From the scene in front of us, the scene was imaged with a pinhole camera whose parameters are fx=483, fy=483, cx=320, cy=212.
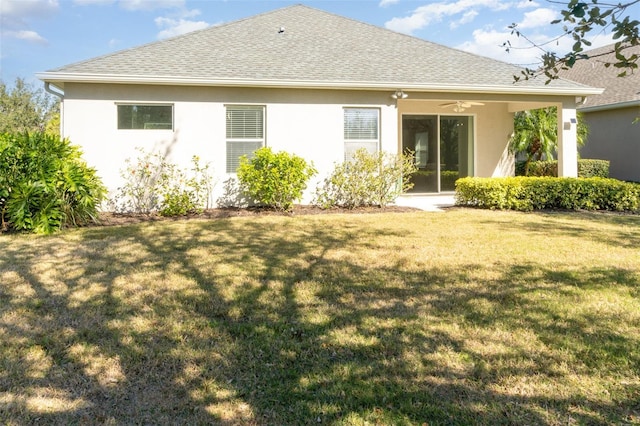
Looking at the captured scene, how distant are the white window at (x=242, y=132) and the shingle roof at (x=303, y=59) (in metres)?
0.81

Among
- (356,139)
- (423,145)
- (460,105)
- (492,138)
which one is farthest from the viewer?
(492,138)

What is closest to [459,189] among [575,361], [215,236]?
[215,236]

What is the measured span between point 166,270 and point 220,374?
279 centimetres

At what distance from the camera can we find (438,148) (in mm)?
14453

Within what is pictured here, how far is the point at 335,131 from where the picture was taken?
37.9ft

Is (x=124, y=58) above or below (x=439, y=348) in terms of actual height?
above

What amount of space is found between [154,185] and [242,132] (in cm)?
230

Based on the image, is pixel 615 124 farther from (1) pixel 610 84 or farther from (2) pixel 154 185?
(2) pixel 154 185

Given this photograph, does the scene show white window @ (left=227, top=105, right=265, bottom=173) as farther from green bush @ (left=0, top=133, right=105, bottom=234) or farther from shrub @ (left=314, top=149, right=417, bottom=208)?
green bush @ (left=0, top=133, right=105, bottom=234)

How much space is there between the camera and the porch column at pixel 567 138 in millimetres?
12812

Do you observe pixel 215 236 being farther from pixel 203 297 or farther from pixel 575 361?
pixel 575 361

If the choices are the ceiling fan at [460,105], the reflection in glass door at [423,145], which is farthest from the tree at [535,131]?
the reflection in glass door at [423,145]

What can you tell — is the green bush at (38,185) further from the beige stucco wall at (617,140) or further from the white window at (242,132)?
the beige stucco wall at (617,140)

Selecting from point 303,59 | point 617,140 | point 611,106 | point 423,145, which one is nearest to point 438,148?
point 423,145
